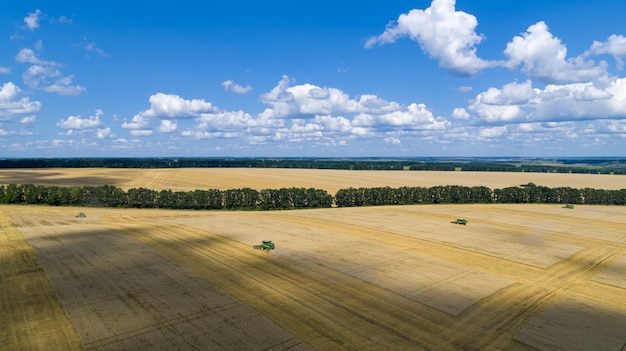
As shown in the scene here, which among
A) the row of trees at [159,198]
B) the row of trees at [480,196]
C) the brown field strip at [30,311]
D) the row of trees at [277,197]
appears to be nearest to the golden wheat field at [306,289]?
the brown field strip at [30,311]

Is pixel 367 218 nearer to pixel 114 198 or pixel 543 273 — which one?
pixel 543 273

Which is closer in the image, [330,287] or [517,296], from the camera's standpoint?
[517,296]

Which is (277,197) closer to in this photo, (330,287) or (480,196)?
(480,196)

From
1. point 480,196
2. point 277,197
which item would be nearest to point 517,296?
point 277,197

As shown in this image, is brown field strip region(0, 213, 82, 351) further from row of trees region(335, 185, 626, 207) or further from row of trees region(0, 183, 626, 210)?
row of trees region(335, 185, 626, 207)

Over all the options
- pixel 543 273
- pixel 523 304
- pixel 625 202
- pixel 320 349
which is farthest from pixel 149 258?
pixel 625 202

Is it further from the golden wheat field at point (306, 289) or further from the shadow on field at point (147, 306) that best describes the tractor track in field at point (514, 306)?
the shadow on field at point (147, 306)

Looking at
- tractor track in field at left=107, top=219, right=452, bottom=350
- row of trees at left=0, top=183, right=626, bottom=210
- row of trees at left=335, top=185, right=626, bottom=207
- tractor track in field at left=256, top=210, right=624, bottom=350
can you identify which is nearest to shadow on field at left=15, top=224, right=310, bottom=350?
tractor track in field at left=107, top=219, right=452, bottom=350
